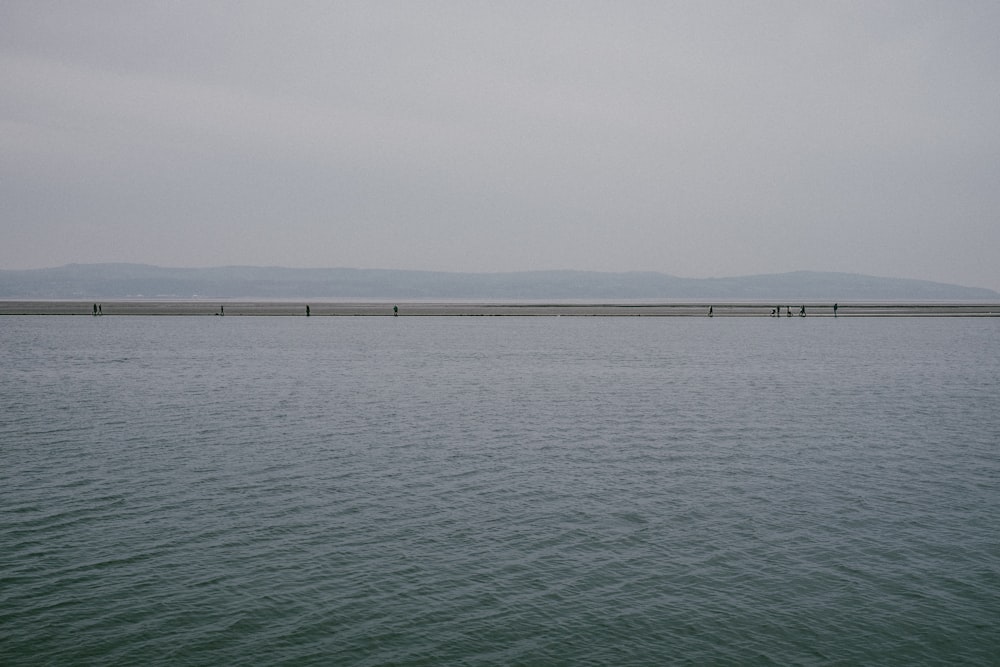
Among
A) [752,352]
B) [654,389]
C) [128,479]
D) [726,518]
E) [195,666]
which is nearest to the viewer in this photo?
[195,666]

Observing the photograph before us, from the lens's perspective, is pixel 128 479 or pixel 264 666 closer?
pixel 264 666

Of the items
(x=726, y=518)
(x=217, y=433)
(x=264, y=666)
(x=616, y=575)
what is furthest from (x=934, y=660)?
(x=217, y=433)

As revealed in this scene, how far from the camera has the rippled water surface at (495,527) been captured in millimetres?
18453

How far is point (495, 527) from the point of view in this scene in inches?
1036

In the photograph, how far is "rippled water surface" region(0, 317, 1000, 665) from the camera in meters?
18.5

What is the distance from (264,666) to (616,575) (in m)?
10.1

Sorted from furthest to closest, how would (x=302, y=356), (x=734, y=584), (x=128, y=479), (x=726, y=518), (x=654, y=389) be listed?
Result: (x=302, y=356), (x=654, y=389), (x=128, y=479), (x=726, y=518), (x=734, y=584)

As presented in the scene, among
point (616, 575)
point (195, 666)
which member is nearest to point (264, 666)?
point (195, 666)

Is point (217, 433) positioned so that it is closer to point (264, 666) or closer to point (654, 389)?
point (264, 666)

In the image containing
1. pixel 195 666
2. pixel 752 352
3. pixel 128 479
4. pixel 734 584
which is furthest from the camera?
pixel 752 352

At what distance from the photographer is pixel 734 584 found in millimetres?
21531

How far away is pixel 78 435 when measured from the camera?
41.9 m

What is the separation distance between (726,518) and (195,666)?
18.6m

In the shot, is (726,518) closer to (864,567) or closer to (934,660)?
(864,567)
